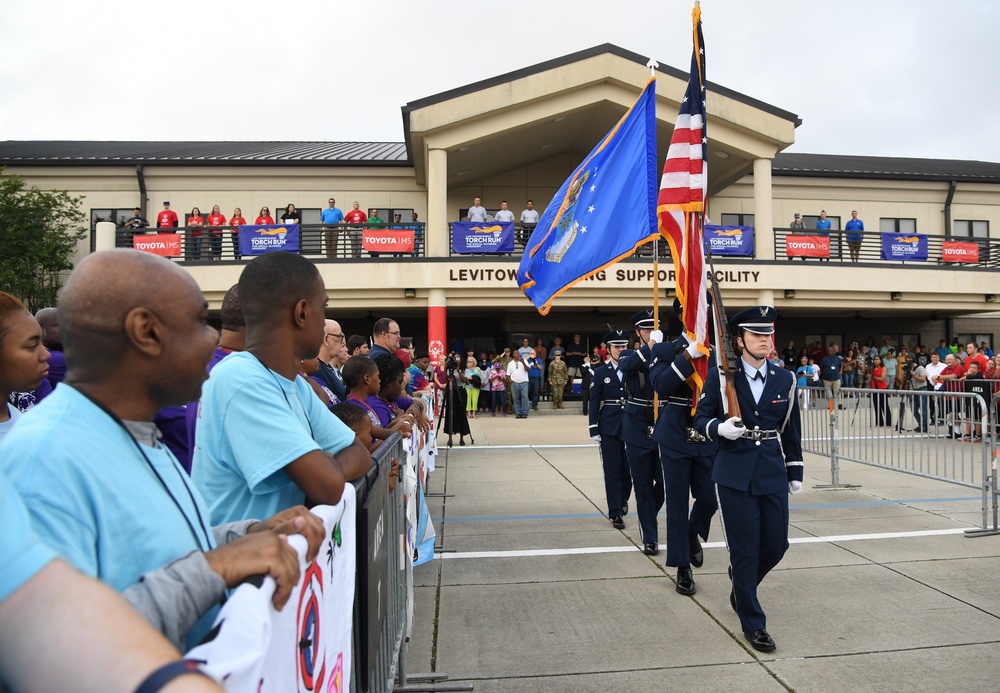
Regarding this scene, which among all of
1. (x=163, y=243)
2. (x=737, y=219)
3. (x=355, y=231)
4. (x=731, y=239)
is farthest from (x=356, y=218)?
(x=737, y=219)

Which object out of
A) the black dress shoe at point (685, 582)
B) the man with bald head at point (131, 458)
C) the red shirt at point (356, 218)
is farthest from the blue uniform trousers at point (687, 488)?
the red shirt at point (356, 218)

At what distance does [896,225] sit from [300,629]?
99.9ft

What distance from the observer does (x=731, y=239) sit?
21.0 meters

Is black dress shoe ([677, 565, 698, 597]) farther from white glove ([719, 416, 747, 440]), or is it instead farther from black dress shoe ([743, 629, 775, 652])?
white glove ([719, 416, 747, 440])

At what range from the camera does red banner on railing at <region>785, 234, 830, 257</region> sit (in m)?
21.4

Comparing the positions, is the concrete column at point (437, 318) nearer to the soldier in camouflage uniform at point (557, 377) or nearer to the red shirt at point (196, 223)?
the soldier in camouflage uniform at point (557, 377)

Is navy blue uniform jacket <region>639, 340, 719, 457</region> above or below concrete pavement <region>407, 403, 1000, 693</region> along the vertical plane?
above

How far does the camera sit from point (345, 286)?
66.7 feet

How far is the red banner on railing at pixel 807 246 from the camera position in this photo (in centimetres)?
2141

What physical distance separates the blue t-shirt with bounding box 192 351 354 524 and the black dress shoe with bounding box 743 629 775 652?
3.17m

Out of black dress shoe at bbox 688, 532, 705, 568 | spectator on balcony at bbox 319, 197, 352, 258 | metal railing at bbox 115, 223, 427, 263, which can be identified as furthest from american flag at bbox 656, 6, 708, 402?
spectator on balcony at bbox 319, 197, 352, 258

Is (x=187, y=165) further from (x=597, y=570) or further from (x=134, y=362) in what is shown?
(x=134, y=362)

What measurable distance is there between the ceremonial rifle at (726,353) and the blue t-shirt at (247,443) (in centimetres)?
320

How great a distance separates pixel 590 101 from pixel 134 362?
67.0ft
